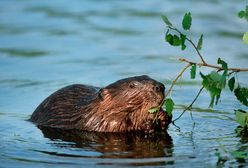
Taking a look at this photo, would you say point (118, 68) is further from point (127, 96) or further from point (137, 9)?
point (137, 9)

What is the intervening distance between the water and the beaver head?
173 mm

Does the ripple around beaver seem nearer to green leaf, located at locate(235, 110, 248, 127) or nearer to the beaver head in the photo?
the beaver head

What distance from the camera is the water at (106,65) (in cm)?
859

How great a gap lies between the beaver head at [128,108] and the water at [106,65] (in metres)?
0.17

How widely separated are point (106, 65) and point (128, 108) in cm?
366

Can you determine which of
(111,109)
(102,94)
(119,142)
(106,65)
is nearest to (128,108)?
(111,109)

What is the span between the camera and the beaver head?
9.34 m

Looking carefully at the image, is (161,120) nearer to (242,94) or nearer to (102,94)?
(102,94)

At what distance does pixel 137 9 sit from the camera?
1752 centimetres

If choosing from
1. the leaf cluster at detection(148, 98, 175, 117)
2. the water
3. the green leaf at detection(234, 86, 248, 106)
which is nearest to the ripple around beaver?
the water

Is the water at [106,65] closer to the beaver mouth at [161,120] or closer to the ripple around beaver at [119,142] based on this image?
the ripple around beaver at [119,142]

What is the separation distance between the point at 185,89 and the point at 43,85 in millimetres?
1835

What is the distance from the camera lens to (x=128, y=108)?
31.1 feet

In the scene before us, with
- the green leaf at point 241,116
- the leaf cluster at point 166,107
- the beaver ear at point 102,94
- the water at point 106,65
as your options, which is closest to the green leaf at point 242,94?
the green leaf at point 241,116
